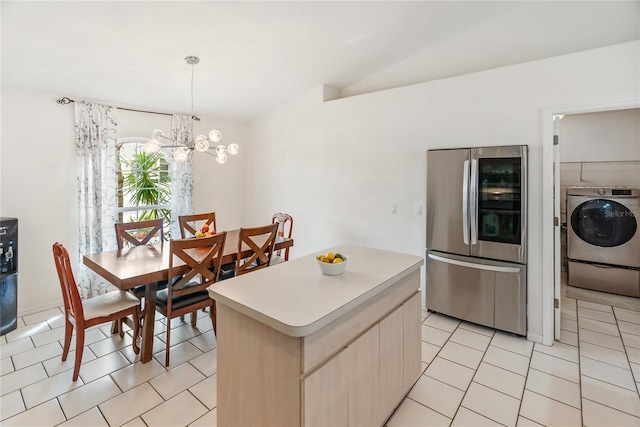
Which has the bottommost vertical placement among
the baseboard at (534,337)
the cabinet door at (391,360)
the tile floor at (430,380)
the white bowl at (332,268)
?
the tile floor at (430,380)

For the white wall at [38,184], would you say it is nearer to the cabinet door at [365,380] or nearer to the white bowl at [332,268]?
the white bowl at [332,268]

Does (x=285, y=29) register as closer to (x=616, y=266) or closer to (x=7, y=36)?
(x=7, y=36)

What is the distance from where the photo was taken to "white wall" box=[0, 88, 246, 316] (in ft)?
11.0

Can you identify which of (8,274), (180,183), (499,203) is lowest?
Result: (8,274)

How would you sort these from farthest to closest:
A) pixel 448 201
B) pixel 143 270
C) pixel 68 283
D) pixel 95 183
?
pixel 95 183, pixel 448 201, pixel 143 270, pixel 68 283

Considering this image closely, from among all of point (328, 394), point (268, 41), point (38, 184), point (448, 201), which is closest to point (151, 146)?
point (268, 41)

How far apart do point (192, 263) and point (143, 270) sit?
0.37m

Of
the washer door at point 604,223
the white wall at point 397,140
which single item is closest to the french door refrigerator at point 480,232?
the white wall at point 397,140

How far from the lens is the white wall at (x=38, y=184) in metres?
3.35

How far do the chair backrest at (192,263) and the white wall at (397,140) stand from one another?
199 centimetres

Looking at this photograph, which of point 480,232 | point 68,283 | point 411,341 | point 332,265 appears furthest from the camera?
point 480,232

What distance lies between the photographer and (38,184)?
139 inches

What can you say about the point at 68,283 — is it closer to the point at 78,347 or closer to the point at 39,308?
the point at 78,347

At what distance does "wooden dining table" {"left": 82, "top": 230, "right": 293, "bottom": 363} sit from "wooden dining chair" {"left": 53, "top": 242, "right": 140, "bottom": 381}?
0.15 metres
